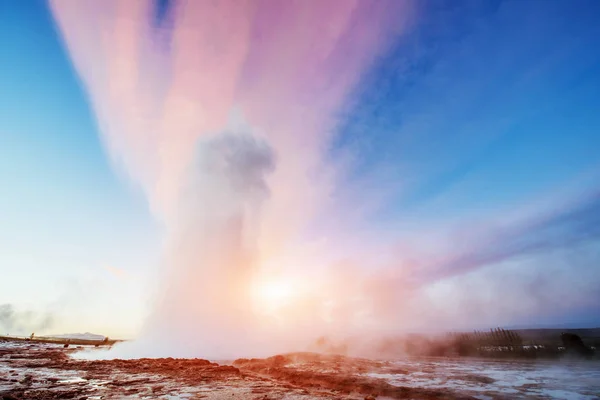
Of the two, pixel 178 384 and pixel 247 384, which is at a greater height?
pixel 178 384

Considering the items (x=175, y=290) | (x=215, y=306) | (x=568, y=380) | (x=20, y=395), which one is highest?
(x=175, y=290)

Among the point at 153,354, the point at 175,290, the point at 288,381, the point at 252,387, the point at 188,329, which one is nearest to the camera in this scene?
the point at 252,387

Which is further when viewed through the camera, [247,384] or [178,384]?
[247,384]

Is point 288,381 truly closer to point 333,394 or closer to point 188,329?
point 333,394

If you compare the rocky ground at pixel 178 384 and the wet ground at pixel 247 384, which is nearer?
the rocky ground at pixel 178 384

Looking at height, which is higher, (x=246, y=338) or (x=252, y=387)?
(x=246, y=338)

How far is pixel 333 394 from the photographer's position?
53.9 ft

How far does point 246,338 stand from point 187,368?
2357 centimetres

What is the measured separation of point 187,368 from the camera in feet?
77.8

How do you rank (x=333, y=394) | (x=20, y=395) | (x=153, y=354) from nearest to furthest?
1. (x=20, y=395)
2. (x=333, y=394)
3. (x=153, y=354)

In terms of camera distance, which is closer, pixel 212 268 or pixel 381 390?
pixel 381 390

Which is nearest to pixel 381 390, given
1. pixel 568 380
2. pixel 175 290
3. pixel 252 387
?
pixel 252 387

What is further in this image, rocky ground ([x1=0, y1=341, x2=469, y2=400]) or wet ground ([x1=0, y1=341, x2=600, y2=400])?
wet ground ([x1=0, y1=341, x2=600, y2=400])

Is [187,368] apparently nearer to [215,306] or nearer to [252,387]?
[252,387]
